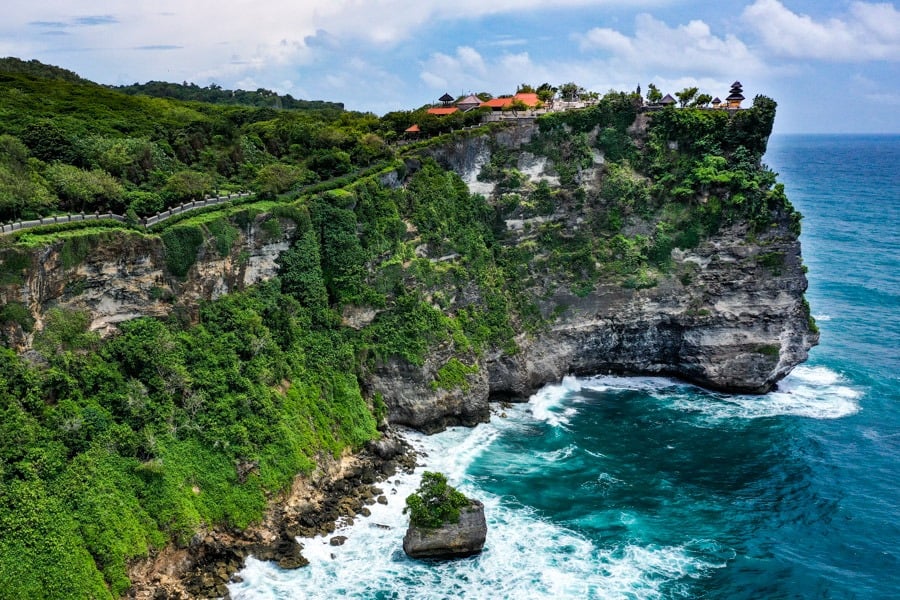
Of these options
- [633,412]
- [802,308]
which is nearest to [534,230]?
[633,412]

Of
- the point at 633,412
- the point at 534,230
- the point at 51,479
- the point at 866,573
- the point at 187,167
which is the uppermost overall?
the point at 187,167

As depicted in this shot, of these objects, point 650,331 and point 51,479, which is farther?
point 650,331

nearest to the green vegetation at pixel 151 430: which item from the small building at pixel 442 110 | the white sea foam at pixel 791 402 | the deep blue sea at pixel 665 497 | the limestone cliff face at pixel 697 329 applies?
the deep blue sea at pixel 665 497

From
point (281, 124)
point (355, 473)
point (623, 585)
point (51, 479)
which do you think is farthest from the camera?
point (281, 124)

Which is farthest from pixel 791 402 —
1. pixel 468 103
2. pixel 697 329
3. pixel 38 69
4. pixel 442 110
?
pixel 38 69

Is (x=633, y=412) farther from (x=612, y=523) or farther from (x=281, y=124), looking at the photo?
(x=281, y=124)

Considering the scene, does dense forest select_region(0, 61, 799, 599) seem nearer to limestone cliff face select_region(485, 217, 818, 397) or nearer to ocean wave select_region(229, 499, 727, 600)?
limestone cliff face select_region(485, 217, 818, 397)

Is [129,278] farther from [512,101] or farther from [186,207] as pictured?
[512,101]

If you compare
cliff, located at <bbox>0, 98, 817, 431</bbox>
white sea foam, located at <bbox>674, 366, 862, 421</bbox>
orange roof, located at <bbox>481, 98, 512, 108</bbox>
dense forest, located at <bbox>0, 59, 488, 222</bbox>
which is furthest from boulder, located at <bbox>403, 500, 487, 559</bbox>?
orange roof, located at <bbox>481, 98, 512, 108</bbox>
